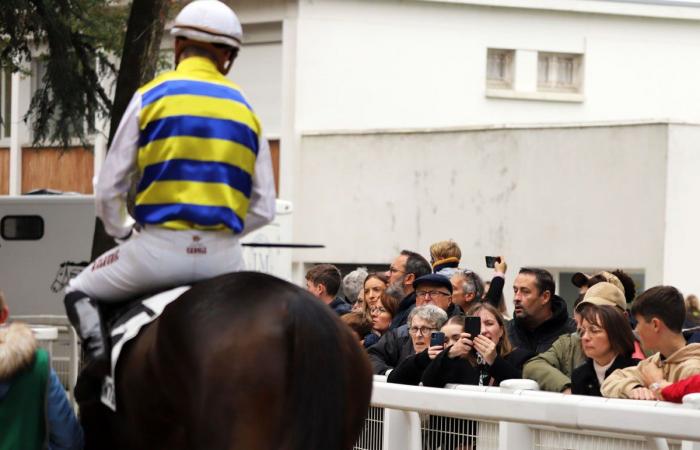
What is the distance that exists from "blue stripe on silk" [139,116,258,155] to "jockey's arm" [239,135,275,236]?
22 centimetres

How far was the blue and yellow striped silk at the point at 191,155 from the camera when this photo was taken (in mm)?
6121

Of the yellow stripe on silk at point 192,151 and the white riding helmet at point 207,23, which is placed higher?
the white riding helmet at point 207,23

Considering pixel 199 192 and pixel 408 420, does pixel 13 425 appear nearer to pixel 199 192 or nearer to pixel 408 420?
pixel 199 192

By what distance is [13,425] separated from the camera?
21.5 feet

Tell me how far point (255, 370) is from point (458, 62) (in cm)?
2949

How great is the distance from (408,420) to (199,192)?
6.70 ft

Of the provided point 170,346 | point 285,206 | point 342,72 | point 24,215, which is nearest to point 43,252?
point 24,215

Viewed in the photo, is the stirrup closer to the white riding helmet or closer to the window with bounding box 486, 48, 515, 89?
the white riding helmet

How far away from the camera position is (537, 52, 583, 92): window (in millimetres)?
36062

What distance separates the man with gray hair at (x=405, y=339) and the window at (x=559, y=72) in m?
26.5

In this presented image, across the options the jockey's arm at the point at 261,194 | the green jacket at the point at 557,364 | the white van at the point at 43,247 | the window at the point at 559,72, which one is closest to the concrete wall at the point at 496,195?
the white van at the point at 43,247

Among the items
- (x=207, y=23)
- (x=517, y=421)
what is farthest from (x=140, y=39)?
(x=517, y=421)

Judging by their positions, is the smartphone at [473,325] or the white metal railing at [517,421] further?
the smartphone at [473,325]

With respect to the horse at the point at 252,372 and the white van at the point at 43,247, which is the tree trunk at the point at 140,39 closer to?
the white van at the point at 43,247
